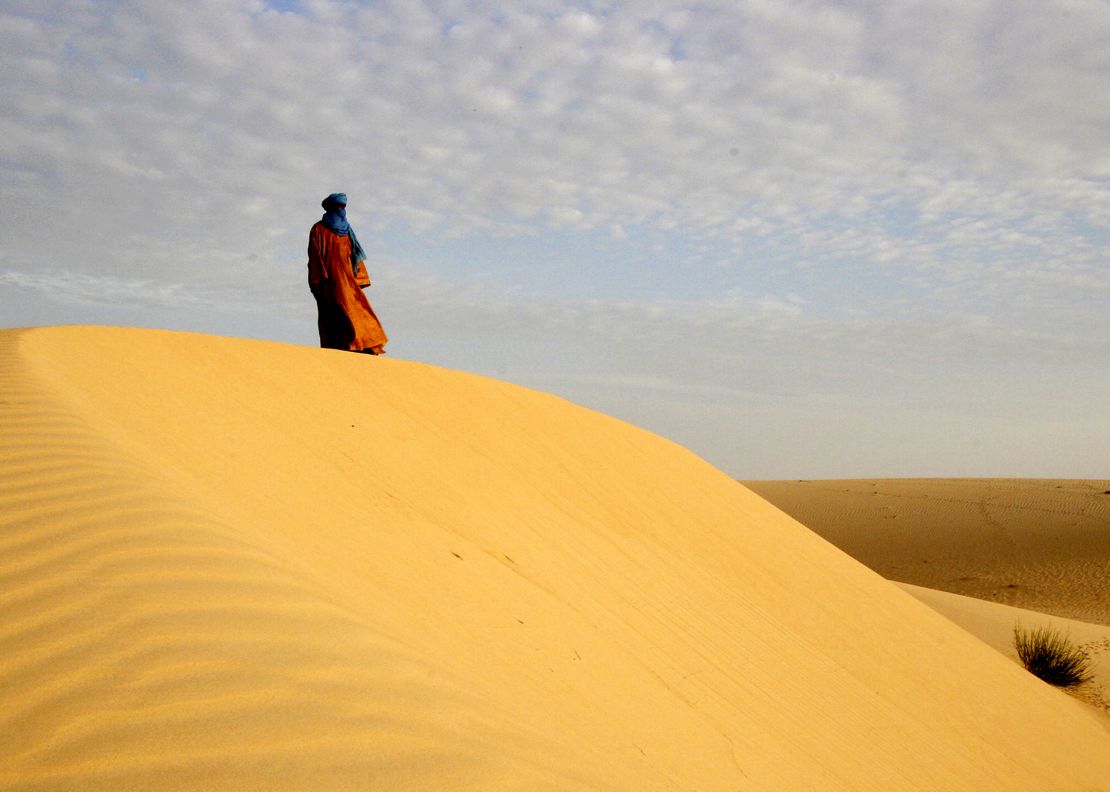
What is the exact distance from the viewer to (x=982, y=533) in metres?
28.7

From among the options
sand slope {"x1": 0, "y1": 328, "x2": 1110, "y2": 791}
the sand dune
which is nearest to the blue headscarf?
sand slope {"x1": 0, "y1": 328, "x2": 1110, "y2": 791}

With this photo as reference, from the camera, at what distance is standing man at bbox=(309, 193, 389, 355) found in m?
9.95

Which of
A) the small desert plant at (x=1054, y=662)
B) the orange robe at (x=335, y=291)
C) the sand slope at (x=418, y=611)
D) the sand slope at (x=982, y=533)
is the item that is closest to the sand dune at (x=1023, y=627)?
the small desert plant at (x=1054, y=662)

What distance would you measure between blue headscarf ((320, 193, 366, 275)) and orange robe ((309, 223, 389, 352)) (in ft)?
0.18

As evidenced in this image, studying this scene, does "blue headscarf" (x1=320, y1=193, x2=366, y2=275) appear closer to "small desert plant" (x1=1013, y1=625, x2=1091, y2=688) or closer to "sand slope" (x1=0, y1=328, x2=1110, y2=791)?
"sand slope" (x1=0, y1=328, x2=1110, y2=791)

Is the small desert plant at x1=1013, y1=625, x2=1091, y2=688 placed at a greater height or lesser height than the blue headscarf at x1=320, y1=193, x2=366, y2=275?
lesser

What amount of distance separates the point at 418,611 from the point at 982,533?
94.9 feet

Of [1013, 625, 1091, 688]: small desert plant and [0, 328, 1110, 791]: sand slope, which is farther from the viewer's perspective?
[1013, 625, 1091, 688]: small desert plant

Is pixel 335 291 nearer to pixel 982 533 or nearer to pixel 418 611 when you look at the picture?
pixel 418 611

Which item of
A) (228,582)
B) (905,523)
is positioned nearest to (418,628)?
(228,582)

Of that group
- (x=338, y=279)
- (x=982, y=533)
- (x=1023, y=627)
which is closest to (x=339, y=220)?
(x=338, y=279)

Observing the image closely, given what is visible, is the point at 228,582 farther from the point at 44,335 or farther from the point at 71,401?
the point at 44,335

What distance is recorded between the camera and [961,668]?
8.37m

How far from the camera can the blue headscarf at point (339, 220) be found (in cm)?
1004
